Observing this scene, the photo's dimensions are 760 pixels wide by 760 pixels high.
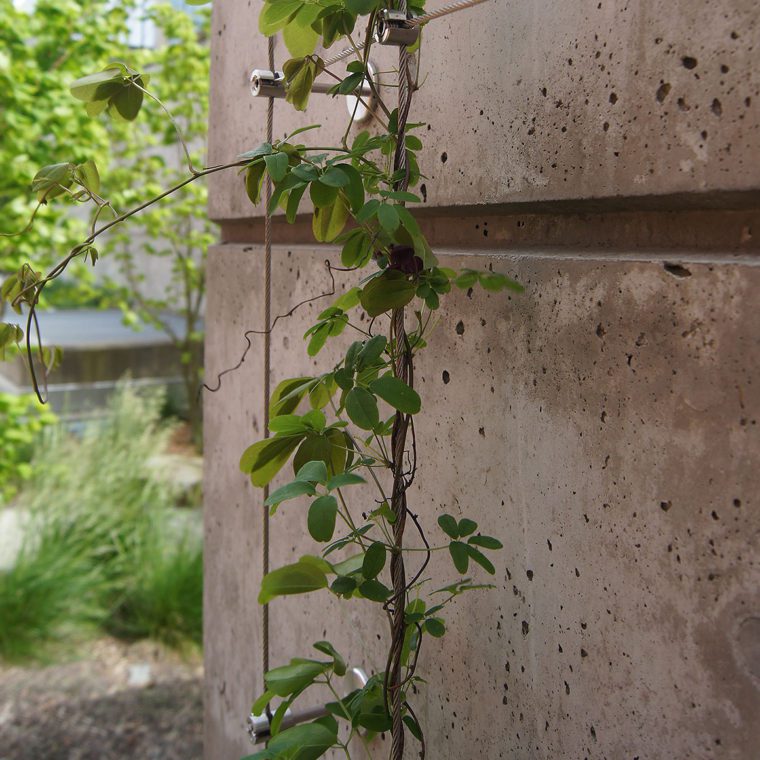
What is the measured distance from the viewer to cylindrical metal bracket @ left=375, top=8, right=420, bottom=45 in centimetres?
92

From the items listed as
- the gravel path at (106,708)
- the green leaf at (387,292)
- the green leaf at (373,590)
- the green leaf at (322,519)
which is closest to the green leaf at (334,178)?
the green leaf at (387,292)

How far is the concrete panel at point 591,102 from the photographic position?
754mm

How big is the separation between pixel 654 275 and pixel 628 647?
0.37 m

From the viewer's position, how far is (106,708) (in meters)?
3.86

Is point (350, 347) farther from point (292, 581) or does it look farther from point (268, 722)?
point (268, 722)

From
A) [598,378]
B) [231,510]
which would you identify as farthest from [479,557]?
[231,510]

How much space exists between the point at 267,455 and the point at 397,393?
0.19 metres

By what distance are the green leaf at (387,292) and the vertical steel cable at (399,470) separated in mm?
19

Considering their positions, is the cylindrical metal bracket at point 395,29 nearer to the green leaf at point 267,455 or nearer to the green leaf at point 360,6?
the green leaf at point 360,6

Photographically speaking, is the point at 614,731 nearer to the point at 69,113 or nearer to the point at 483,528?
the point at 483,528

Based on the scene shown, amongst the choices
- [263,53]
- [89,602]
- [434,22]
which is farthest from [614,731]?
[89,602]

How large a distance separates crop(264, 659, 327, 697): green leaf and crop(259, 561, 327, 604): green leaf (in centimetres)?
9

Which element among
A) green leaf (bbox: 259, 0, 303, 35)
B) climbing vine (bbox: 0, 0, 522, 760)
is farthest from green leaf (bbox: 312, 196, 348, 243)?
green leaf (bbox: 259, 0, 303, 35)

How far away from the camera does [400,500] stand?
0.96 meters
